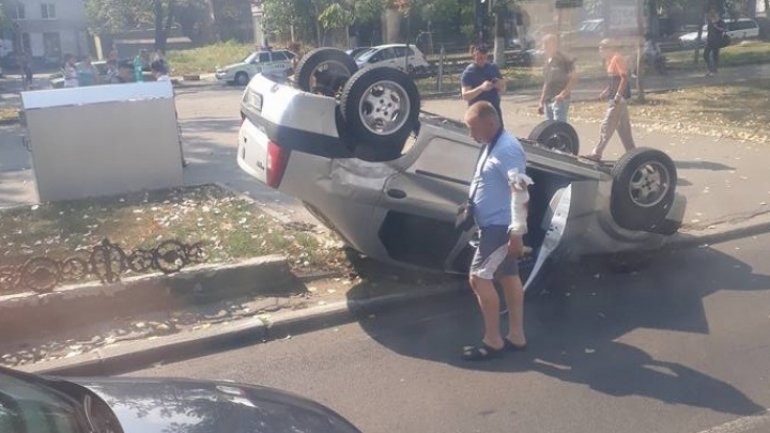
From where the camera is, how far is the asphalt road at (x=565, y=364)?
17.4 feet

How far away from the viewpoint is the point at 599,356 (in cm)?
623

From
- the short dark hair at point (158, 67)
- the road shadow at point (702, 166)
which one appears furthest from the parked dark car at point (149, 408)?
the short dark hair at point (158, 67)

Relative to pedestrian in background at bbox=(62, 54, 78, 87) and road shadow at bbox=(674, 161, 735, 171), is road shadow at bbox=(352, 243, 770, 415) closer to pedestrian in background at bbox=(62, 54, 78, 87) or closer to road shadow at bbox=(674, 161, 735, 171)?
road shadow at bbox=(674, 161, 735, 171)

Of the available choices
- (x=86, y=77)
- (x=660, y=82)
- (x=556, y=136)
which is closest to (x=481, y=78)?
(x=556, y=136)

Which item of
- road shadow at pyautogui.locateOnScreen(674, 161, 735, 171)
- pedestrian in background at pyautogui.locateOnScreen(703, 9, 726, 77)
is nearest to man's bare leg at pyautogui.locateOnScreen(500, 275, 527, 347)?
road shadow at pyautogui.locateOnScreen(674, 161, 735, 171)

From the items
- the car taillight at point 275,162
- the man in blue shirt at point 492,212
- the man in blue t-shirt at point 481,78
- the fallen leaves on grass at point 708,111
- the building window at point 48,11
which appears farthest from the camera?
the building window at point 48,11

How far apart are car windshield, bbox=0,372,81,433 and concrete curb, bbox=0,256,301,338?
156 inches

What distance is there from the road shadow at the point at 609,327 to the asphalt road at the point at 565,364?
1 centimetres

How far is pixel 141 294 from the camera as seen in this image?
732cm

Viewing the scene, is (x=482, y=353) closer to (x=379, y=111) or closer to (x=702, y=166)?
(x=379, y=111)

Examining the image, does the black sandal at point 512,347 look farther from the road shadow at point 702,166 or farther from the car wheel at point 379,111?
Result: the road shadow at point 702,166

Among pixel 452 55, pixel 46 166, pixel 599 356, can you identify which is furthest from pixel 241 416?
pixel 452 55

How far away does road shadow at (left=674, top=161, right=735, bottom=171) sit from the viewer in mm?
12320

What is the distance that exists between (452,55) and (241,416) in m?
Answer: 40.5
